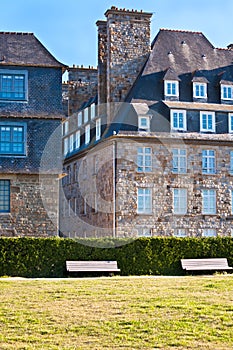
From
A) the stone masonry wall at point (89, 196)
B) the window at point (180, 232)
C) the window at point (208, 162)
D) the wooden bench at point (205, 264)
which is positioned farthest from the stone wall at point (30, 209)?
the window at point (208, 162)

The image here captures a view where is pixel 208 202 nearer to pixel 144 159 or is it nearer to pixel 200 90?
pixel 144 159

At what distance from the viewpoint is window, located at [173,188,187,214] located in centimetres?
4041

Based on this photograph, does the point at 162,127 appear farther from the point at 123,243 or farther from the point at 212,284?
the point at 212,284

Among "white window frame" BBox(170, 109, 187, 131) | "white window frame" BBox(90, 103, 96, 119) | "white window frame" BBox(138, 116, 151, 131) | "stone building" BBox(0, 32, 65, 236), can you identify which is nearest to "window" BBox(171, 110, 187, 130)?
"white window frame" BBox(170, 109, 187, 131)

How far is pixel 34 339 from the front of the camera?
47.1 feet

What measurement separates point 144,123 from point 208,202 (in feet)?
18.2

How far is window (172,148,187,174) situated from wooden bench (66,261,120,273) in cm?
1378

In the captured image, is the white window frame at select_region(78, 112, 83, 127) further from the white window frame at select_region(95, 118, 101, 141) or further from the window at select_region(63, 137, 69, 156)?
the white window frame at select_region(95, 118, 101, 141)

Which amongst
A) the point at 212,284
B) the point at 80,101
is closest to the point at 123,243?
the point at 212,284

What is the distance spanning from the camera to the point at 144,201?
131 feet

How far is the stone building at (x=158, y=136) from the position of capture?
1574 inches

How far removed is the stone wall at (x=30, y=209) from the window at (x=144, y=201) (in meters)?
6.50

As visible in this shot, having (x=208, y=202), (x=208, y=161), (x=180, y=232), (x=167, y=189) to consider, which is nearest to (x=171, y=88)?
(x=208, y=161)

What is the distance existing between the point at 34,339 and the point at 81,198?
106 ft
